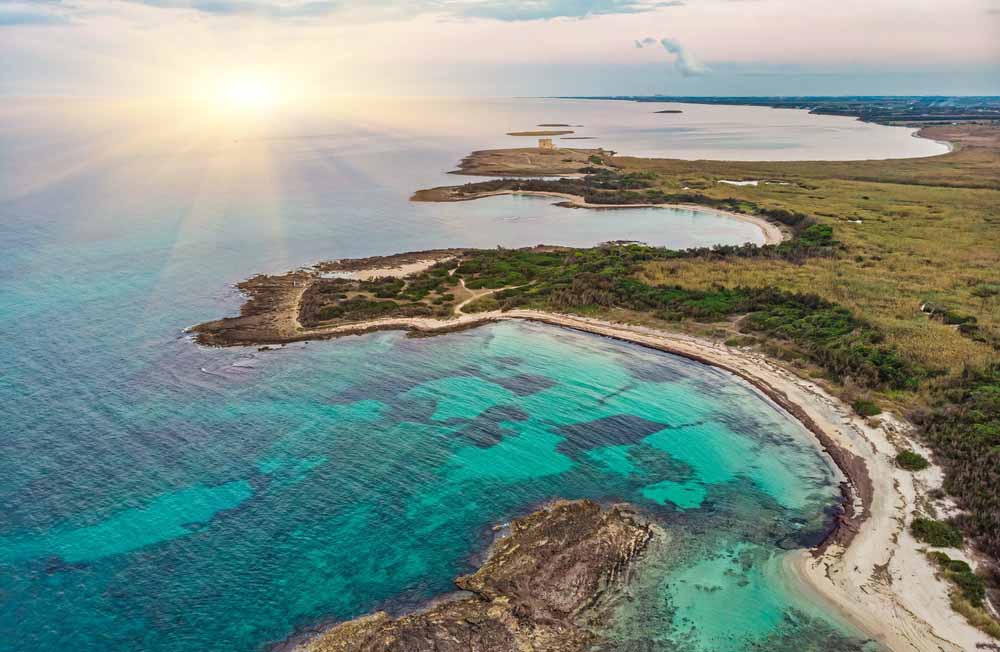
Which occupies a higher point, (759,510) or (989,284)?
(989,284)

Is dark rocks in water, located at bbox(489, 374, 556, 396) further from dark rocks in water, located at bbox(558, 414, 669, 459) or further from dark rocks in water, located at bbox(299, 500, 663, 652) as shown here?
dark rocks in water, located at bbox(299, 500, 663, 652)

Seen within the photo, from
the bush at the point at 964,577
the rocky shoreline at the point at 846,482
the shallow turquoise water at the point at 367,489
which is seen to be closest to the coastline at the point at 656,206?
the rocky shoreline at the point at 846,482

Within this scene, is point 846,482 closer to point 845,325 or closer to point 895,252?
point 845,325

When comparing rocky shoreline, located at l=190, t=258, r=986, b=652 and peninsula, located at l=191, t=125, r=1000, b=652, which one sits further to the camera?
peninsula, located at l=191, t=125, r=1000, b=652

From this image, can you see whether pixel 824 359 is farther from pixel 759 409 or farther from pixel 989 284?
pixel 989 284

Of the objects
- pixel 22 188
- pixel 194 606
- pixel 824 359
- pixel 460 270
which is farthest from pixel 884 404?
pixel 22 188

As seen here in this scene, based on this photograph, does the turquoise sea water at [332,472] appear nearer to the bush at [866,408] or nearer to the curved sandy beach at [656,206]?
the bush at [866,408]

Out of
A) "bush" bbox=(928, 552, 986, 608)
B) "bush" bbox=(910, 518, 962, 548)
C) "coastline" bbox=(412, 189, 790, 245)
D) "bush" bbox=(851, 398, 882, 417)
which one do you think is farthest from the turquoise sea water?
"coastline" bbox=(412, 189, 790, 245)

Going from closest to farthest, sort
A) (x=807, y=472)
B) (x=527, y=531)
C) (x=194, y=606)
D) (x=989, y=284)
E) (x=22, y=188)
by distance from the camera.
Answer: (x=194, y=606)
(x=527, y=531)
(x=807, y=472)
(x=989, y=284)
(x=22, y=188)
